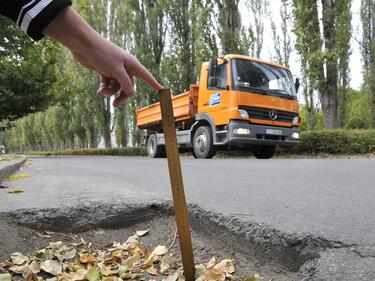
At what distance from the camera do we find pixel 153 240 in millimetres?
2275

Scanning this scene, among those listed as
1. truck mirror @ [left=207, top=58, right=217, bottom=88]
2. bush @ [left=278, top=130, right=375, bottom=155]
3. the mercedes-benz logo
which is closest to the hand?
truck mirror @ [left=207, top=58, right=217, bottom=88]

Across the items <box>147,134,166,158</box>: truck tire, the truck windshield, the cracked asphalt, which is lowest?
the cracked asphalt

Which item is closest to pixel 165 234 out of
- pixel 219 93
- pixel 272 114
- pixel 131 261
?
pixel 131 261

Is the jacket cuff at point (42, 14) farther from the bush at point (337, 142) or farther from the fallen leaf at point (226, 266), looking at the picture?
the bush at point (337, 142)

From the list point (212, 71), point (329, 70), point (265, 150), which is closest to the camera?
point (212, 71)

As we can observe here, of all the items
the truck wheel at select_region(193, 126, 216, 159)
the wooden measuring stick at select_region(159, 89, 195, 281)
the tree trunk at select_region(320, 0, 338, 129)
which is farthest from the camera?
the tree trunk at select_region(320, 0, 338, 129)

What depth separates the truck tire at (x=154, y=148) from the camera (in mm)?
13828

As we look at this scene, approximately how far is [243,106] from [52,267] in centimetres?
801

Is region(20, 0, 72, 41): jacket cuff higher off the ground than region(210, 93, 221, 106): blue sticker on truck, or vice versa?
region(210, 93, 221, 106): blue sticker on truck

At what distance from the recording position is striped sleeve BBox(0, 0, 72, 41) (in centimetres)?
100

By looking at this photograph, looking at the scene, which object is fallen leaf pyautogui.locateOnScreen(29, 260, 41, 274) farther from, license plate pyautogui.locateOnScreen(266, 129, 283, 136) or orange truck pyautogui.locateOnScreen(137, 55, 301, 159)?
license plate pyautogui.locateOnScreen(266, 129, 283, 136)

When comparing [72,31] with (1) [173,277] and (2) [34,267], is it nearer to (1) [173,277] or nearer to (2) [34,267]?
(1) [173,277]

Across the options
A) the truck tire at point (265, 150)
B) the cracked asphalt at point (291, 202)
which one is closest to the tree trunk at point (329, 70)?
the truck tire at point (265, 150)

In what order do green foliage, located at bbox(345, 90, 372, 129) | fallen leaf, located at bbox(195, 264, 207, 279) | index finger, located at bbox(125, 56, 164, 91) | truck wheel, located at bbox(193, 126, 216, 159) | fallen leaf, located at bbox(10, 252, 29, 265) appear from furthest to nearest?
green foliage, located at bbox(345, 90, 372, 129) → truck wheel, located at bbox(193, 126, 216, 159) → fallen leaf, located at bbox(10, 252, 29, 265) → fallen leaf, located at bbox(195, 264, 207, 279) → index finger, located at bbox(125, 56, 164, 91)
